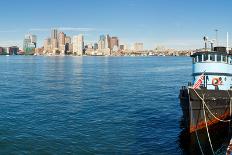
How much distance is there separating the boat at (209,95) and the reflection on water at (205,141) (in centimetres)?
33

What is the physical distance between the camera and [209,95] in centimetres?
3488

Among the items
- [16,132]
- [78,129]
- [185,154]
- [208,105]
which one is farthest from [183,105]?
[16,132]

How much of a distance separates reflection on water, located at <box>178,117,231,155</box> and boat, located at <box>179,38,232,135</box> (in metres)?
0.33

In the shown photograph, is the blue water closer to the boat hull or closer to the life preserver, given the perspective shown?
the boat hull

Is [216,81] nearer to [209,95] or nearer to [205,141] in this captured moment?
[209,95]

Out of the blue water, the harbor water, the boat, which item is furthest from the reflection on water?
the blue water

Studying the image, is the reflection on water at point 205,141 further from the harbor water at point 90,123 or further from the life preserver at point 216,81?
the life preserver at point 216,81

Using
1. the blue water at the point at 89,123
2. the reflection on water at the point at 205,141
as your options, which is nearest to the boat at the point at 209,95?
the reflection on water at the point at 205,141

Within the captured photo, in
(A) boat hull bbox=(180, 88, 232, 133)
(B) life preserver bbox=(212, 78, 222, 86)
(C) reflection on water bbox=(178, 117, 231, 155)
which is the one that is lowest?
(C) reflection on water bbox=(178, 117, 231, 155)

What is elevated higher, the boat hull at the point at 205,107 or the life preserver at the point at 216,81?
the life preserver at the point at 216,81

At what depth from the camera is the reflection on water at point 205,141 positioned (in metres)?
34.0

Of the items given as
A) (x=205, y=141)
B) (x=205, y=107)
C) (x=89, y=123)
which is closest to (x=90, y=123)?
(x=89, y=123)

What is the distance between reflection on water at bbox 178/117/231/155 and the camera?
34.0 meters

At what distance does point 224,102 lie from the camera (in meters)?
35.7
